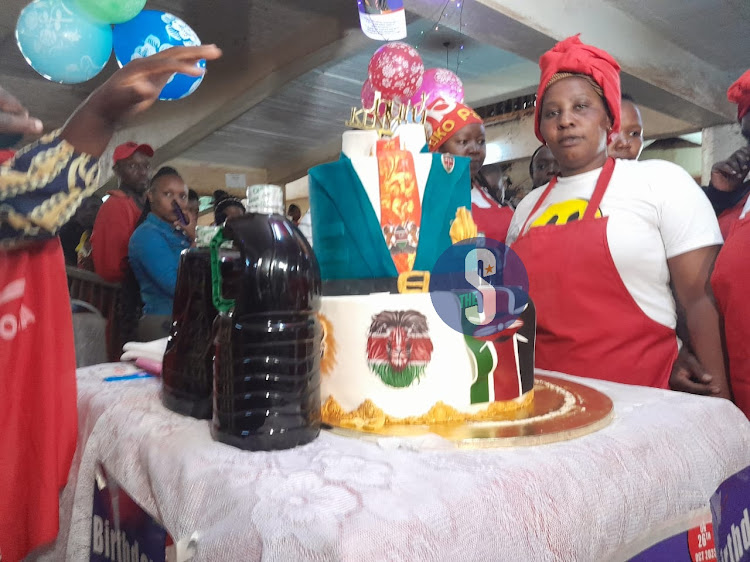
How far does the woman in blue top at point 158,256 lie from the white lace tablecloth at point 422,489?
4.88 feet

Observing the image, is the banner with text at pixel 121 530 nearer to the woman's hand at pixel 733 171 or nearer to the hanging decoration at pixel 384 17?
the woman's hand at pixel 733 171

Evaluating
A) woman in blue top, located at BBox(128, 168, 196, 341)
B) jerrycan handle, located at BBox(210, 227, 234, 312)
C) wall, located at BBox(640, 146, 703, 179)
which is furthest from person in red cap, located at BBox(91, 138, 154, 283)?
wall, located at BBox(640, 146, 703, 179)

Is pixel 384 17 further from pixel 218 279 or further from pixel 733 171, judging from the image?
pixel 218 279

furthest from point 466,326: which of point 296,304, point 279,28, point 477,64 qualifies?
point 477,64

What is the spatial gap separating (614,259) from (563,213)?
0.56ft

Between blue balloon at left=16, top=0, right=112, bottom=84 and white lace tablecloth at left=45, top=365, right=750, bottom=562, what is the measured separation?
1.73m

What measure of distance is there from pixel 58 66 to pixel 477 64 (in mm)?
3835

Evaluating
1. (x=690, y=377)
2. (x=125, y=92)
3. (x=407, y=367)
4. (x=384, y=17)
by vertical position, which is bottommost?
(x=690, y=377)

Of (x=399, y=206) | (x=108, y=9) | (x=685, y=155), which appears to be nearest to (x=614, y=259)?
(x=399, y=206)

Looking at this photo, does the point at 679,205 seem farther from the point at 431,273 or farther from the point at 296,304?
the point at 296,304

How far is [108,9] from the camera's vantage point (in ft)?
6.48

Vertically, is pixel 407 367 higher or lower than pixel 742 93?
lower

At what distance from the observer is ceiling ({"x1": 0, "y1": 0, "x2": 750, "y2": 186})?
3.33 m

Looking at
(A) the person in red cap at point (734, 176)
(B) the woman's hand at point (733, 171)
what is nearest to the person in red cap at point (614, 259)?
(A) the person in red cap at point (734, 176)
